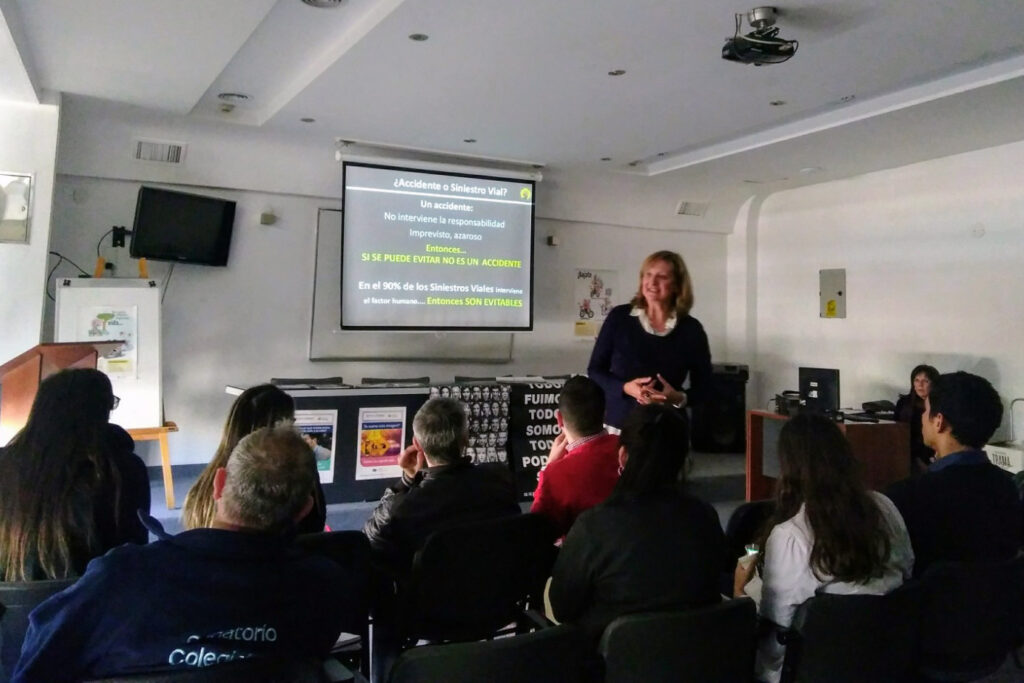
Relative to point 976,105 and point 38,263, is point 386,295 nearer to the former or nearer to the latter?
point 38,263

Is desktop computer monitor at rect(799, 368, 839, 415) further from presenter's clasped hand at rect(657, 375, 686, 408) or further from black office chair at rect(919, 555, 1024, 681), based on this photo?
black office chair at rect(919, 555, 1024, 681)

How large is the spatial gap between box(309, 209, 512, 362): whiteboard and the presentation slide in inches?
11.6

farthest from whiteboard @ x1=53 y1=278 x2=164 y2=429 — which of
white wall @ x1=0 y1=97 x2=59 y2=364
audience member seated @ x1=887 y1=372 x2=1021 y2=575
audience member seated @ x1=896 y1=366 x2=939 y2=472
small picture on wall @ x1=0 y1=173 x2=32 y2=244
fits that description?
audience member seated @ x1=896 y1=366 x2=939 y2=472

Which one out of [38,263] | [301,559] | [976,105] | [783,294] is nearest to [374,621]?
[301,559]

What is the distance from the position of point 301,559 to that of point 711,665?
38.2 inches

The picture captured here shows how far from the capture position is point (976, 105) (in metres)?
4.34

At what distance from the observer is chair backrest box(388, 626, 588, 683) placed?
4.76 feet

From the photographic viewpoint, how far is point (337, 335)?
233 inches

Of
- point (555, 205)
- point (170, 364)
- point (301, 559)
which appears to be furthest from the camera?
point (555, 205)

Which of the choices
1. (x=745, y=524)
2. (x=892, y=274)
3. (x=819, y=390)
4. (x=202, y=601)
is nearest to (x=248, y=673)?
(x=202, y=601)

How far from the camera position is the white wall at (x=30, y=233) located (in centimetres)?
442

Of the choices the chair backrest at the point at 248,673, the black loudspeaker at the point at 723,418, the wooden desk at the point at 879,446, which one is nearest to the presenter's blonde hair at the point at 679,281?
the chair backrest at the point at 248,673

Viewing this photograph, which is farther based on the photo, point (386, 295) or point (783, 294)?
point (783, 294)

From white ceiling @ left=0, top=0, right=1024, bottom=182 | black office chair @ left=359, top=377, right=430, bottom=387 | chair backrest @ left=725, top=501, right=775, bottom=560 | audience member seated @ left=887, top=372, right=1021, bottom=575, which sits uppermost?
white ceiling @ left=0, top=0, right=1024, bottom=182
